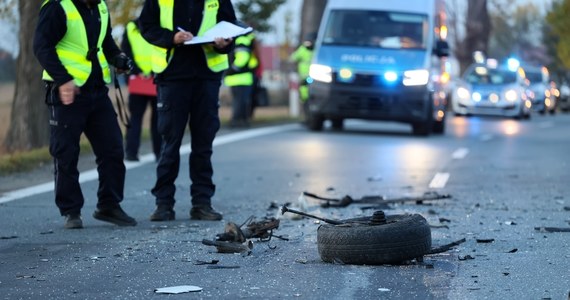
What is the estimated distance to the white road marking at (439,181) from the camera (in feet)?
41.8

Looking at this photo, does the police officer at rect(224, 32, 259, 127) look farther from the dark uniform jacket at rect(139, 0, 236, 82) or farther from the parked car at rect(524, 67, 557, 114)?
the parked car at rect(524, 67, 557, 114)

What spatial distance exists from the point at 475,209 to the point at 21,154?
6269 mm

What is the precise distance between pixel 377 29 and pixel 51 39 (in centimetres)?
1395

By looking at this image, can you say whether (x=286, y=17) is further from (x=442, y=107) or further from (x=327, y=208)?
(x=327, y=208)

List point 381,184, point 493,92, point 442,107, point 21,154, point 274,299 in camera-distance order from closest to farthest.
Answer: point 274,299 → point 381,184 → point 21,154 → point 442,107 → point 493,92

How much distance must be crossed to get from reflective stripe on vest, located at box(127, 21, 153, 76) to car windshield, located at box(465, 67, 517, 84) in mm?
21749

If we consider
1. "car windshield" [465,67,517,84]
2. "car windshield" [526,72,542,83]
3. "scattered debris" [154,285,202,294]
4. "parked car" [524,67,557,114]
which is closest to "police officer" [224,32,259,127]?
"car windshield" [465,67,517,84]

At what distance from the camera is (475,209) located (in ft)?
34.7

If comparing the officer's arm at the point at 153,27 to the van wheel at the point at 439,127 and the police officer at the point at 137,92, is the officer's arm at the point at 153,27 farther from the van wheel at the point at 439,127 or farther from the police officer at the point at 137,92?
the van wheel at the point at 439,127

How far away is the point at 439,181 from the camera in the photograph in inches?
521

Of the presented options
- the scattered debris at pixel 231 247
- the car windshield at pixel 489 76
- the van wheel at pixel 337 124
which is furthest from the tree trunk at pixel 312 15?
the scattered debris at pixel 231 247

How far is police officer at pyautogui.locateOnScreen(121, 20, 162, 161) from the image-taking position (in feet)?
48.4

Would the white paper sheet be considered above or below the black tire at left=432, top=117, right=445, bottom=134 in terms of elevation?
above

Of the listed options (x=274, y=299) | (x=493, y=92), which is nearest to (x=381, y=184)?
(x=274, y=299)
